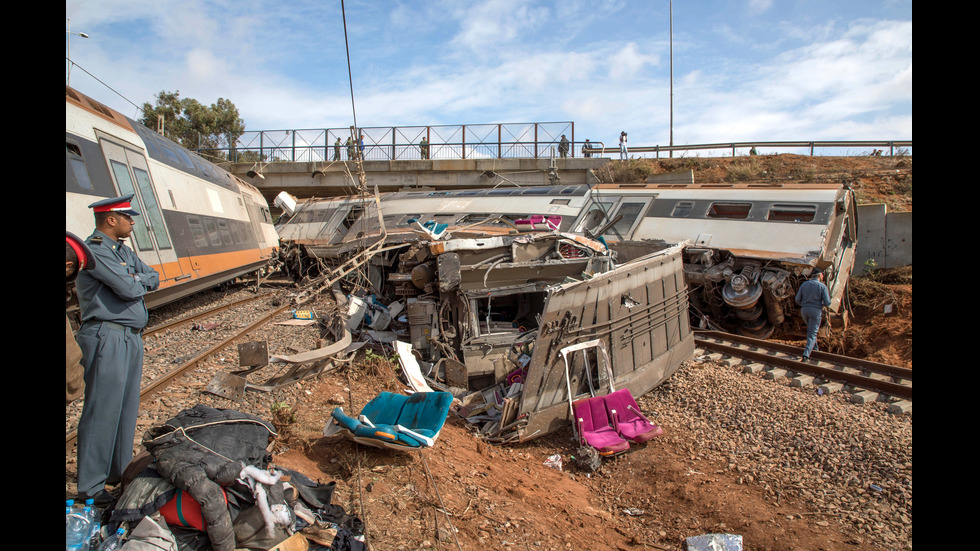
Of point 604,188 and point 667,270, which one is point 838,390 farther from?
point 604,188

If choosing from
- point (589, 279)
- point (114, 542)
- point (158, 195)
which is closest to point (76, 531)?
point (114, 542)

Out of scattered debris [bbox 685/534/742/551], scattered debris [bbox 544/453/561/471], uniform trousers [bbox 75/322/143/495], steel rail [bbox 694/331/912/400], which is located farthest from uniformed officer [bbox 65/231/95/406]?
steel rail [bbox 694/331/912/400]

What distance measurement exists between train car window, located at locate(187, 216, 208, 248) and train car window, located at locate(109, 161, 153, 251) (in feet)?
6.14

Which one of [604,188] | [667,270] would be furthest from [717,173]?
[667,270]

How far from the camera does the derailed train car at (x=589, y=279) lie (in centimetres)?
641

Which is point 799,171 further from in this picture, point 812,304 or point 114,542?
point 114,542

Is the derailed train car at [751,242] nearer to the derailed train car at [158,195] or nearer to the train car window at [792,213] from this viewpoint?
the train car window at [792,213]

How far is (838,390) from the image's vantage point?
7297 millimetres

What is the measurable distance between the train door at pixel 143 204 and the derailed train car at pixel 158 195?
0.02 m

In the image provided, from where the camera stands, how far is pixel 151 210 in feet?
28.3
